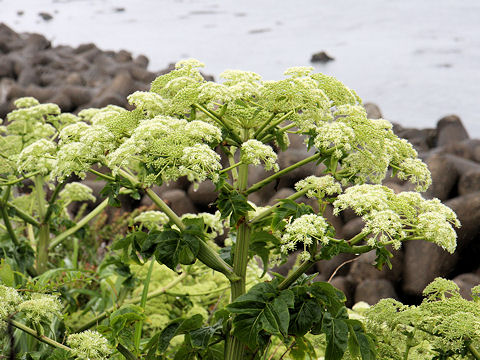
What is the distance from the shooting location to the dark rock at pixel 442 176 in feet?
9.93

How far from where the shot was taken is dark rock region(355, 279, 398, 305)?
2814mm

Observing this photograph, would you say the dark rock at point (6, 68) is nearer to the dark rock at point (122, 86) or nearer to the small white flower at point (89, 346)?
the dark rock at point (122, 86)

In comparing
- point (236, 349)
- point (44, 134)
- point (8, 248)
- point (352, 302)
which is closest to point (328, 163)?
point (236, 349)

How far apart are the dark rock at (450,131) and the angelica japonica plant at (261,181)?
8.27 feet

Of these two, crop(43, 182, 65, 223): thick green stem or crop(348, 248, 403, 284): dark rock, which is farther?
crop(348, 248, 403, 284): dark rock

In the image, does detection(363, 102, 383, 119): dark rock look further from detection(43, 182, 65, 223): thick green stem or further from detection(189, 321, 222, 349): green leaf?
detection(189, 321, 222, 349): green leaf

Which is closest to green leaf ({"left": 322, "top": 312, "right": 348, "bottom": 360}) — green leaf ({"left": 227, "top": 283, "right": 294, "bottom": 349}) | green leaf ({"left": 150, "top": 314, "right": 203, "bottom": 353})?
green leaf ({"left": 227, "top": 283, "right": 294, "bottom": 349})

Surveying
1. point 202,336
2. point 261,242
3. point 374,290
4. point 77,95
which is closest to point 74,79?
point 77,95

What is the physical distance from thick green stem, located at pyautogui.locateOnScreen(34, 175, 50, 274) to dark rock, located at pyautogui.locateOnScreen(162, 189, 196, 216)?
1.40 m

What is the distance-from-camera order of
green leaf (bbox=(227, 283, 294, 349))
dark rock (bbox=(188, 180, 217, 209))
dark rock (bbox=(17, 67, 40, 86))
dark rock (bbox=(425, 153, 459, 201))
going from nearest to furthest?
green leaf (bbox=(227, 283, 294, 349)) < dark rock (bbox=(425, 153, 459, 201)) < dark rock (bbox=(188, 180, 217, 209)) < dark rock (bbox=(17, 67, 40, 86))

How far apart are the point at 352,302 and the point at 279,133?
1857 mm

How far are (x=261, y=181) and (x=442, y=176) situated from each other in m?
2.12

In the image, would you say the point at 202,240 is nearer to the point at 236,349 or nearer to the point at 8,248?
the point at 236,349

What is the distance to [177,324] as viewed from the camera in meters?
1.47
